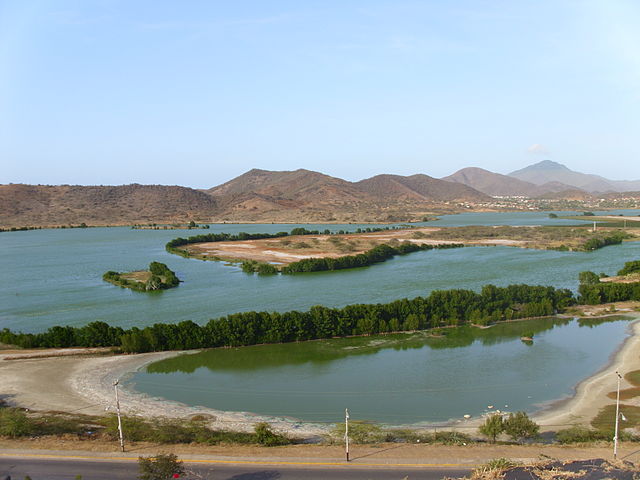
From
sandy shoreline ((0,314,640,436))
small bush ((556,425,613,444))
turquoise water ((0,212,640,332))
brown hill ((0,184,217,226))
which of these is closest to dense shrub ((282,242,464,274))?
turquoise water ((0,212,640,332))

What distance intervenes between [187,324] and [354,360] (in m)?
10.3

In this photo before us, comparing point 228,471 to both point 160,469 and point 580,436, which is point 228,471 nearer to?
point 160,469

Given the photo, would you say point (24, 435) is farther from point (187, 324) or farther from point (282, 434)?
point (187, 324)

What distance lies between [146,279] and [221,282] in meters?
8.48

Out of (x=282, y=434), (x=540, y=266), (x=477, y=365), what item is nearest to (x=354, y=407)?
(x=282, y=434)

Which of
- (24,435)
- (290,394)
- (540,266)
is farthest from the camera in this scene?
(540,266)

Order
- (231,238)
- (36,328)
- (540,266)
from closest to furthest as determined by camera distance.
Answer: (36,328)
(540,266)
(231,238)

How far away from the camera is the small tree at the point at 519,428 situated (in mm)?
17859

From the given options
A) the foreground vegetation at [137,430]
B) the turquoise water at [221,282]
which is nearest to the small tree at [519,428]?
the foreground vegetation at [137,430]

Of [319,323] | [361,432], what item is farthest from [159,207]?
[361,432]

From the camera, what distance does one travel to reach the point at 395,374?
26.9 metres

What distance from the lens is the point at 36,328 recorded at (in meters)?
36.7

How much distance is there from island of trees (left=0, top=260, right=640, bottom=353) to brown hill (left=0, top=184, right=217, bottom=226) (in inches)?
4652

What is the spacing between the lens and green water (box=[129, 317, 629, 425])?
22984 mm
